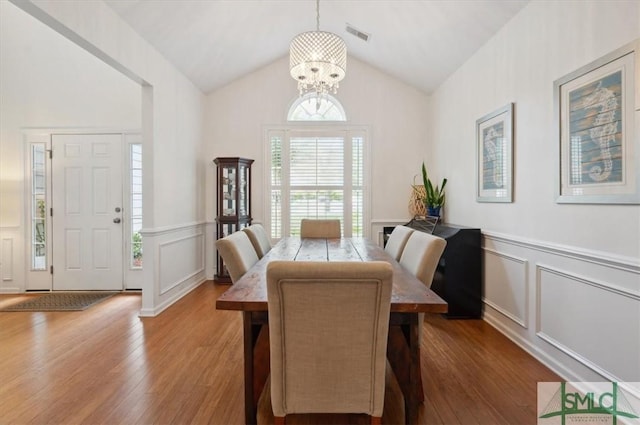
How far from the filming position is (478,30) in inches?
120

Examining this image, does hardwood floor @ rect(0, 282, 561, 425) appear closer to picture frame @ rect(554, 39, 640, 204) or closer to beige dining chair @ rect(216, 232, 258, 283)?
beige dining chair @ rect(216, 232, 258, 283)

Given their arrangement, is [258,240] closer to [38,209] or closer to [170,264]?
[170,264]

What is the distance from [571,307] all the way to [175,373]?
264 cm

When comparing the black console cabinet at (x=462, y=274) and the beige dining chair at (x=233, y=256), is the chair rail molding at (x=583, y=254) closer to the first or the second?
the black console cabinet at (x=462, y=274)

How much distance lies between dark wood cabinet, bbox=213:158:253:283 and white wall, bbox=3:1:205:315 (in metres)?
0.33

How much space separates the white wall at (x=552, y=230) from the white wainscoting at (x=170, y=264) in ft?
11.0

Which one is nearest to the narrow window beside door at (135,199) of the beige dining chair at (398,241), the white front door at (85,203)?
the white front door at (85,203)

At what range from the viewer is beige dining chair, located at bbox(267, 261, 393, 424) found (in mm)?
1146

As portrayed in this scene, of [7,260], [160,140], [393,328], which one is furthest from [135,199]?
[393,328]

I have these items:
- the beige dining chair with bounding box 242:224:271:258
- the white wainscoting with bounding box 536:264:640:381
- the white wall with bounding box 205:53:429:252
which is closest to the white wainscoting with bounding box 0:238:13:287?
the white wall with bounding box 205:53:429:252

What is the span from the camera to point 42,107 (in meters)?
4.05

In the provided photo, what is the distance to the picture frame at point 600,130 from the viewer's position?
1.67m

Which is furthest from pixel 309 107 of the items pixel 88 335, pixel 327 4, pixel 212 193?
pixel 88 335

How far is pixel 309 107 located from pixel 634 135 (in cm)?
385
